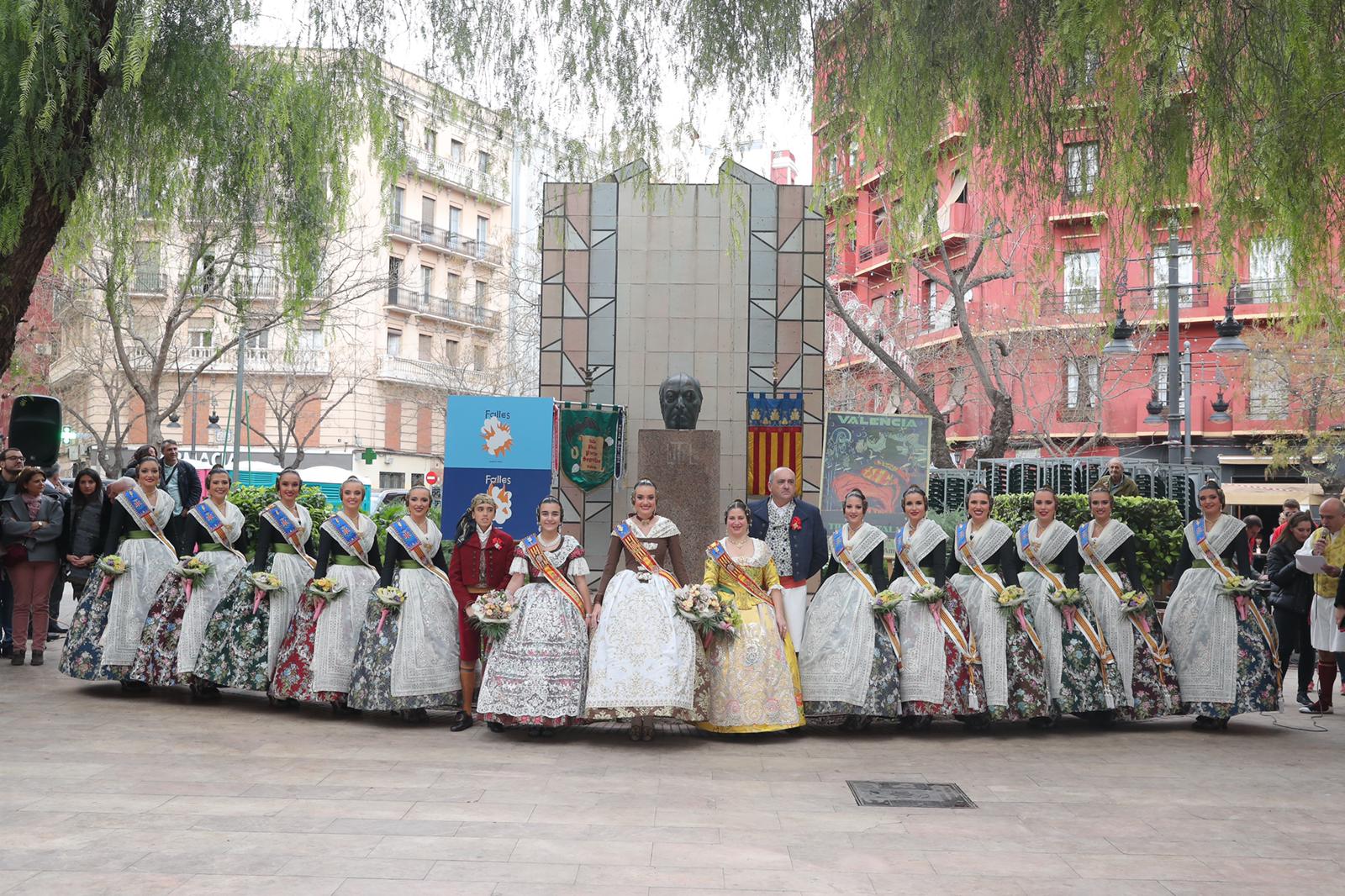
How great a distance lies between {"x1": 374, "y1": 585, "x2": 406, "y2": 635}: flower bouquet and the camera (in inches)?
345

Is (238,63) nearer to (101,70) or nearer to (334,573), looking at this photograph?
(101,70)

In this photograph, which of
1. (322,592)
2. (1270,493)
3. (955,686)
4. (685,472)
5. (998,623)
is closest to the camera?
(955,686)

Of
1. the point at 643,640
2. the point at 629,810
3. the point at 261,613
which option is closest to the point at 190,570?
the point at 261,613

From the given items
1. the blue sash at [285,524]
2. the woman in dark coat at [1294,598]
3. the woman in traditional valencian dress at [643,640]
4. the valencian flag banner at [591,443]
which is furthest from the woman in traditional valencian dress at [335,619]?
the woman in dark coat at [1294,598]

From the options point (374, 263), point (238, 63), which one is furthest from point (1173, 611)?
point (374, 263)

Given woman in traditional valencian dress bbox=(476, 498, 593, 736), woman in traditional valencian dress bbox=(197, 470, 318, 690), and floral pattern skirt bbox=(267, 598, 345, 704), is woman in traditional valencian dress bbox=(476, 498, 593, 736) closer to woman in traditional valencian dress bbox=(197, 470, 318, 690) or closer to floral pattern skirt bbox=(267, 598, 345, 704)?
floral pattern skirt bbox=(267, 598, 345, 704)

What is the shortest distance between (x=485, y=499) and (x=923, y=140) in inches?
154

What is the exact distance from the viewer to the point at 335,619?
357 inches

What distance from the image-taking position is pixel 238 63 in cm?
875

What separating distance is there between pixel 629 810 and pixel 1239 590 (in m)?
5.15

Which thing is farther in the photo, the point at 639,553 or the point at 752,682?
the point at 639,553

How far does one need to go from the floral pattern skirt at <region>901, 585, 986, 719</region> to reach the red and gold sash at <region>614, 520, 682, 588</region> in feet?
5.55

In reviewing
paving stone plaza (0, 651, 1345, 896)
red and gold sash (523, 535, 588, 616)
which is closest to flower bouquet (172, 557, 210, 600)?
paving stone plaza (0, 651, 1345, 896)

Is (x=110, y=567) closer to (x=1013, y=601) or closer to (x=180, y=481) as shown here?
(x=180, y=481)
